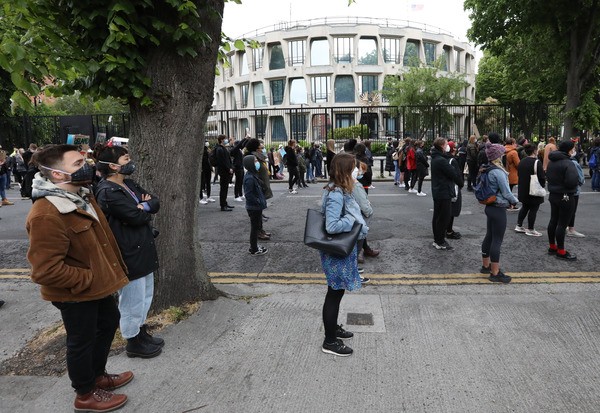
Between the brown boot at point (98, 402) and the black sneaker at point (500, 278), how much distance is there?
4.55m

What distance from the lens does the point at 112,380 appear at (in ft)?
10.9

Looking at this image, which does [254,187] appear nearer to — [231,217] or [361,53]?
[231,217]

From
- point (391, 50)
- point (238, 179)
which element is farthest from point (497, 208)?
point (391, 50)

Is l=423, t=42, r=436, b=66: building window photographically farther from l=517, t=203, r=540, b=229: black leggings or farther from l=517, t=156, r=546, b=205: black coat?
l=517, t=203, r=540, b=229: black leggings

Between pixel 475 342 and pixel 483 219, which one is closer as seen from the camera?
pixel 475 342

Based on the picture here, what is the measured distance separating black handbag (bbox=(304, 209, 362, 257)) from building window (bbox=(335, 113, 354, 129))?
164 feet

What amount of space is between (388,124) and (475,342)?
48072 mm

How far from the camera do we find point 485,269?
20.0 feet

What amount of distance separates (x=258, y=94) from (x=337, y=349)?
54.9m

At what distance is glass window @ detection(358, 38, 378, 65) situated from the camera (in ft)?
171

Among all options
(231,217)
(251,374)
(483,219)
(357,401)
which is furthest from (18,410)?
(483,219)

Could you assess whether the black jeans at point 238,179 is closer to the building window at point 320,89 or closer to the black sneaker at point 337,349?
the black sneaker at point 337,349

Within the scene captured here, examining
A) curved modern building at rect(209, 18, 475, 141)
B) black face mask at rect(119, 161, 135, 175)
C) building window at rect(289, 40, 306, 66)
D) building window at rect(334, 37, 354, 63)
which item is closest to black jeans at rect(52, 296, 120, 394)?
black face mask at rect(119, 161, 135, 175)

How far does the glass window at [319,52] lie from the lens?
5203cm
